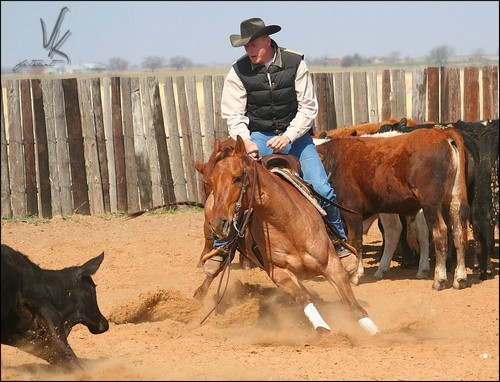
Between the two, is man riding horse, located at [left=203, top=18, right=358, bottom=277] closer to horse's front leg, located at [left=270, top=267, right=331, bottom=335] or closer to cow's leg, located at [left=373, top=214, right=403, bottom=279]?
horse's front leg, located at [left=270, top=267, right=331, bottom=335]

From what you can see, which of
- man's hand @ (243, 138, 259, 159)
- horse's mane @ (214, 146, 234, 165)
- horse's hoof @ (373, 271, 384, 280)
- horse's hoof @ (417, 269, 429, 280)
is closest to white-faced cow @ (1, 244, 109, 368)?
horse's mane @ (214, 146, 234, 165)

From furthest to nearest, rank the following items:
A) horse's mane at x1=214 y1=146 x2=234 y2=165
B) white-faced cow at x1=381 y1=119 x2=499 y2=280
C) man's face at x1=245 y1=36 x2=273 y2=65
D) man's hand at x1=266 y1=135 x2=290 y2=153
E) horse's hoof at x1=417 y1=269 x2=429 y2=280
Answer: horse's hoof at x1=417 y1=269 x2=429 y2=280
white-faced cow at x1=381 y1=119 x2=499 y2=280
man's face at x1=245 y1=36 x2=273 y2=65
man's hand at x1=266 y1=135 x2=290 y2=153
horse's mane at x1=214 y1=146 x2=234 y2=165

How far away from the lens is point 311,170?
9117 millimetres

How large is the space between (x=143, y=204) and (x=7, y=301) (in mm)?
9158

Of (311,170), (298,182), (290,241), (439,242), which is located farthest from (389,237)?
(290,241)

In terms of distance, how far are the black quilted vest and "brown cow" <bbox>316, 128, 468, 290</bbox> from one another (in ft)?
7.77

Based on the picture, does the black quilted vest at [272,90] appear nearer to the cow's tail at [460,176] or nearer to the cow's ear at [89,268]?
the cow's ear at [89,268]

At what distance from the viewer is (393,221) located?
40.9 ft

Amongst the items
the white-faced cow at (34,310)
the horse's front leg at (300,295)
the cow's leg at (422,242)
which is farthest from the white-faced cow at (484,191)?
the white-faced cow at (34,310)

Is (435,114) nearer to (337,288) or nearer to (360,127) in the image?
(360,127)

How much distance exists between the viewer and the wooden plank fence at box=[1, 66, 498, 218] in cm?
1516

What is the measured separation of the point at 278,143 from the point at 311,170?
1.82 feet

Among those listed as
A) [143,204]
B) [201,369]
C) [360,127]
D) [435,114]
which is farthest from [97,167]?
[201,369]

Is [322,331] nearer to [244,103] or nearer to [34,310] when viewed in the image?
[34,310]
